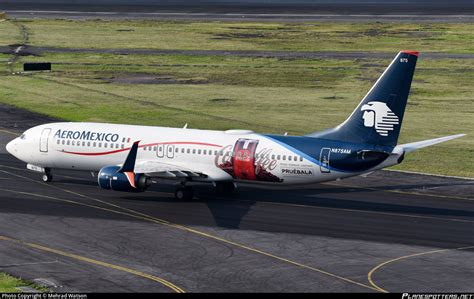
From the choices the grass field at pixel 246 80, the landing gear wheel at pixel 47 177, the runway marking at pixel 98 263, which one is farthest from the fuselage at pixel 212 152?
the grass field at pixel 246 80

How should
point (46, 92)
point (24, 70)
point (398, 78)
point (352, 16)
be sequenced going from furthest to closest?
point (352, 16), point (24, 70), point (46, 92), point (398, 78)

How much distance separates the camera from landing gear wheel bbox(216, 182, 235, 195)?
232 feet

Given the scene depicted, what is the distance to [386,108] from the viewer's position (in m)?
63.2

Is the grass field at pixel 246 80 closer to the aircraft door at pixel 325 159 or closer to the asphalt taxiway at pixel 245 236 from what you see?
the asphalt taxiway at pixel 245 236

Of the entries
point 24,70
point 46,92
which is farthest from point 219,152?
point 24,70

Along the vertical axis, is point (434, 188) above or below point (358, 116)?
below

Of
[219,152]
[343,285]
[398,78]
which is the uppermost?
[398,78]

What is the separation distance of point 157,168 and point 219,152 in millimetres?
4292

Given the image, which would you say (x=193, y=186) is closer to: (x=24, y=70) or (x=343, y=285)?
(x=343, y=285)

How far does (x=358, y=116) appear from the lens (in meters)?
64.1

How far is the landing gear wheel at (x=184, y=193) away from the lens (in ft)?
227

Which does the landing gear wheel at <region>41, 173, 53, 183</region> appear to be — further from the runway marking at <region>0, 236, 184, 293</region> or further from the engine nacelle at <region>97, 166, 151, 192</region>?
the runway marking at <region>0, 236, 184, 293</region>

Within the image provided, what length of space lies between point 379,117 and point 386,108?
0.73 metres
